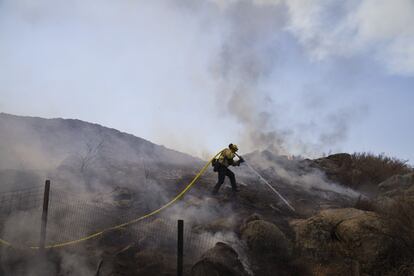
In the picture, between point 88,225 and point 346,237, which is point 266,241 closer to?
point 346,237

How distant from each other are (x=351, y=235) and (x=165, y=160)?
1242 cm

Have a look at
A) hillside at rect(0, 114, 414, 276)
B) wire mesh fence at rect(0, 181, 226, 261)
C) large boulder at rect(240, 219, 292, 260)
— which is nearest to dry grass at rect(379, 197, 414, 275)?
hillside at rect(0, 114, 414, 276)

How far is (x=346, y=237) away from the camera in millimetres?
8227

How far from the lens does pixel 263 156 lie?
20.1 metres

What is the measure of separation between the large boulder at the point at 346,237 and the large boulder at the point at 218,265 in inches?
79.8

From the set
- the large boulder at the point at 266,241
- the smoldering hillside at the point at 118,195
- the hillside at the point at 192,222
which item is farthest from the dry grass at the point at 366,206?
the large boulder at the point at 266,241

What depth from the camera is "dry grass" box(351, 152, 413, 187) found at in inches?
669

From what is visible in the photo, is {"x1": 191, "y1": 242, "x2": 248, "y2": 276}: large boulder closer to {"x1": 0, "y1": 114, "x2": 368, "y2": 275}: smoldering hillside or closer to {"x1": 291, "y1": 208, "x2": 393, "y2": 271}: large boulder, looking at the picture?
{"x1": 0, "y1": 114, "x2": 368, "y2": 275}: smoldering hillside

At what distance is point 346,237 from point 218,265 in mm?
2997

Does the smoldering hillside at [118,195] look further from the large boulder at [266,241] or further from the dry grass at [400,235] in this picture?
the dry grass at [400,235]

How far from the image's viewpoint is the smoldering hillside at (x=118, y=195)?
8836mm

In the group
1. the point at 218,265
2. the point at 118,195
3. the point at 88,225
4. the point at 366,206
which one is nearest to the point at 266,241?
the point at 218,265

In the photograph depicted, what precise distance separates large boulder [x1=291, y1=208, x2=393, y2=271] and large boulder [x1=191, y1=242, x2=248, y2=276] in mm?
2028

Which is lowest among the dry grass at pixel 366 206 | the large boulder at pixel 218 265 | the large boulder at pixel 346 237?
the large boulder at pixel 218 265
